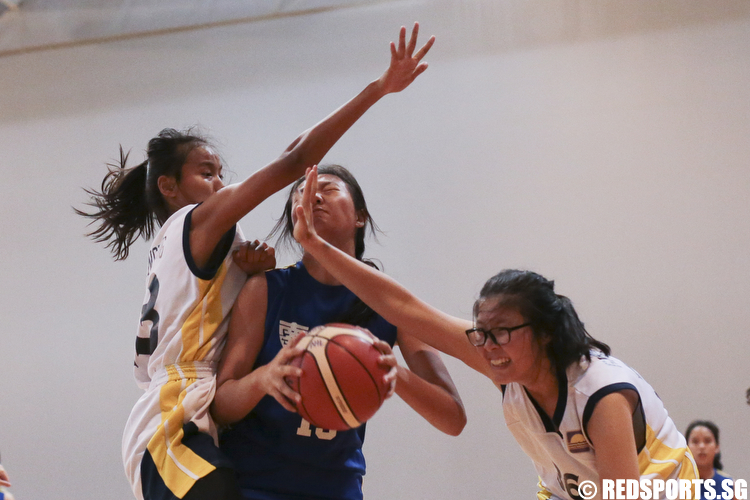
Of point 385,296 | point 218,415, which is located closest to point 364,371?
point 385,296

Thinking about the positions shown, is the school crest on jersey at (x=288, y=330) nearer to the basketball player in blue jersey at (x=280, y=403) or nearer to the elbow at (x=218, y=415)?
the basketball player in blue jersey at (x=280, y=403)

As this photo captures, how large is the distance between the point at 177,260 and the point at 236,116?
3578mm

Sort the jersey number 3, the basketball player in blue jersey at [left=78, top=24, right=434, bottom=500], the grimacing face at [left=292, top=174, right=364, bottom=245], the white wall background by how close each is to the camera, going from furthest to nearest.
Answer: the white wall background
the grimacing face at [left=292, top=174, right=364, bottom=245]
the jersey number 3
the basketball player in blue jersey at [left=78, top=24, right=434, bottom=500]

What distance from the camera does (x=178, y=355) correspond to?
6.69 ft

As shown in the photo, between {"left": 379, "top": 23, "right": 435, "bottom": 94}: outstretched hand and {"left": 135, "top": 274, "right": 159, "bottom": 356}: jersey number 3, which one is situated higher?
{"left": 379, "top": 23, "right": 435, "bottom": 94}: outstretched hand

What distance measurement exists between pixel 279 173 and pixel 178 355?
626 millimetres

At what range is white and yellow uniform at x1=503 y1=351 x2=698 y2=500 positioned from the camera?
1.93 metres

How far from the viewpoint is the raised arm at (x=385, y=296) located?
2023mm

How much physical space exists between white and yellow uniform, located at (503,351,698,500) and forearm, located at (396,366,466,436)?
171mm

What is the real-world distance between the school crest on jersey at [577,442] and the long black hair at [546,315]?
19 cm

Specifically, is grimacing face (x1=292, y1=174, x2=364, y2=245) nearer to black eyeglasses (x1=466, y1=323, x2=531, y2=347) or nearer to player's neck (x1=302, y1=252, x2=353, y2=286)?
player's neck (x1=302, y1=252, x2=353, y2=286)

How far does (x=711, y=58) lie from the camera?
15.8 ft

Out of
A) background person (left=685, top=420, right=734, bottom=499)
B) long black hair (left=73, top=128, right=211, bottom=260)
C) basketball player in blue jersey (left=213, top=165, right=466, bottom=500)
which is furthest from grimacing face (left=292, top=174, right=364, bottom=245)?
background person (left=685, top=420, right=734, bottom=499)

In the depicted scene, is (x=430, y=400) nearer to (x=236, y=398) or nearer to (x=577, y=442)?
(x=577, y=442)
